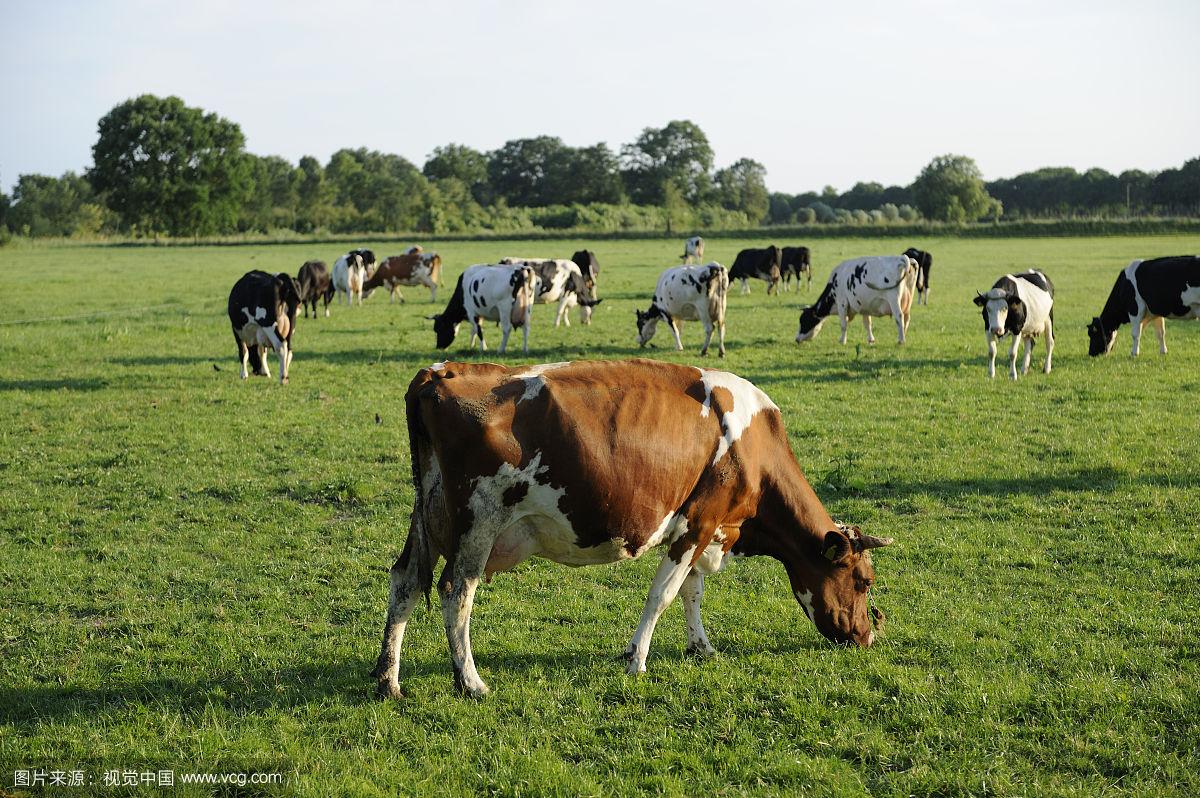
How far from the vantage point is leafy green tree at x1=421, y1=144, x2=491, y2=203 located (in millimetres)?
133625

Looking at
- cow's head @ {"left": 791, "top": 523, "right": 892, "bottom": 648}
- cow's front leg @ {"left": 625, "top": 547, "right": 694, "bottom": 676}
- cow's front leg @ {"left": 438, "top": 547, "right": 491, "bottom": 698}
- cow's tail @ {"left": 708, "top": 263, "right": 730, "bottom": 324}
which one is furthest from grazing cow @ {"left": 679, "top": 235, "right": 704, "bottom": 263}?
cow's front leg @ {"left": 438, "top": 547, "right": 491, "bottom": 698}

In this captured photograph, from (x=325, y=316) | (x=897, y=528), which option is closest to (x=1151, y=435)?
(x=897, y=528)

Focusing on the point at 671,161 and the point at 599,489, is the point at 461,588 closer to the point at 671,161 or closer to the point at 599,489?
the point at 599,489

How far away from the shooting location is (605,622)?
6.95 metres

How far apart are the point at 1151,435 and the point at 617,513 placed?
9.26 m

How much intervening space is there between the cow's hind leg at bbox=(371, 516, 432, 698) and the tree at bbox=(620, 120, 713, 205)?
4709 inches

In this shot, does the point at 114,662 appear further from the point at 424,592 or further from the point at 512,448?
the point at 512,448

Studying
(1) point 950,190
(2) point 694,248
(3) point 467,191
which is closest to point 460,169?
(3) point 467,191

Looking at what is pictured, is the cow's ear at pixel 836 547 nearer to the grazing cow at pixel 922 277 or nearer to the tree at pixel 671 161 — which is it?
the grazing cow at pixel 922 277

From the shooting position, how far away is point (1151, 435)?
1206 centimetres

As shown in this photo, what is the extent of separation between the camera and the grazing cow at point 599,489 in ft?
18.1

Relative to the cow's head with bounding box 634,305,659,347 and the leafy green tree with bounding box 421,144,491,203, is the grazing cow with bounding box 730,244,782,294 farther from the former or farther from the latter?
the leafy green tree with bounding box 421,144,491,203

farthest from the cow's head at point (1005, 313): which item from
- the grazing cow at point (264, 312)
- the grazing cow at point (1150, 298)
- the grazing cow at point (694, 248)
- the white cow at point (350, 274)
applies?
the grazing cow at point (694, 248)

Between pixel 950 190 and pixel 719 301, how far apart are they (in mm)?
94944
